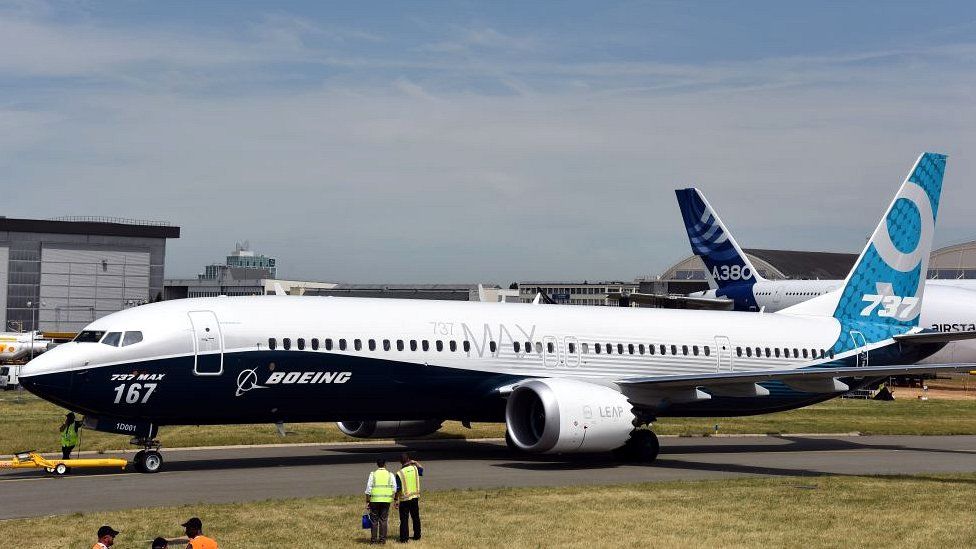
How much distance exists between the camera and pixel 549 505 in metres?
Result: 24.0

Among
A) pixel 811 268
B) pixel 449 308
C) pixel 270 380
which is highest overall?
pixel 811 268

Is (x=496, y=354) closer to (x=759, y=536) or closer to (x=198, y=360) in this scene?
(x=198, y=360)

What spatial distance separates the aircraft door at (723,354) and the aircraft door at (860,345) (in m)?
5.55

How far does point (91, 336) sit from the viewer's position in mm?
27969

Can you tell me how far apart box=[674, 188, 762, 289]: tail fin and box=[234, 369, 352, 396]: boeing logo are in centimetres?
5864

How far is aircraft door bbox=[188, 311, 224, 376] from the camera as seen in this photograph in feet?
93.1

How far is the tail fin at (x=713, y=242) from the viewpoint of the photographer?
85.0m

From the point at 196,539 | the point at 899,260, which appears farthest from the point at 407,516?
the point at 899,260

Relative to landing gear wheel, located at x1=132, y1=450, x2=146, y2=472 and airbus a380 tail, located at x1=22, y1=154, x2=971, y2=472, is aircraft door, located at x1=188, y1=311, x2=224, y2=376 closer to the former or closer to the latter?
airbus a380 tail, located at x1=22, y1=154, x2=971, y2=472

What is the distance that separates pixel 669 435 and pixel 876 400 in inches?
977

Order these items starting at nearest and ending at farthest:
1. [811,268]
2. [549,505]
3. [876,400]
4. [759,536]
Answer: [759,536] < [549,505] < [876,400] < [811,268]

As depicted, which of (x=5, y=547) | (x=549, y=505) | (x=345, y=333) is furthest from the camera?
(x=345, y=333)

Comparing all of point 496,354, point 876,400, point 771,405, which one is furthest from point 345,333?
point 876,400

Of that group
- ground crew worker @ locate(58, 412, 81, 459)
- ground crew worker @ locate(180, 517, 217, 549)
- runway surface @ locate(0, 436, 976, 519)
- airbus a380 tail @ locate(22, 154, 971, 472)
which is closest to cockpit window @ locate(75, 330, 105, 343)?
airbus a380 tail @ locate(22, 154, 971, 472)
